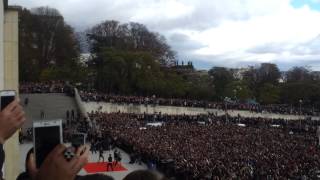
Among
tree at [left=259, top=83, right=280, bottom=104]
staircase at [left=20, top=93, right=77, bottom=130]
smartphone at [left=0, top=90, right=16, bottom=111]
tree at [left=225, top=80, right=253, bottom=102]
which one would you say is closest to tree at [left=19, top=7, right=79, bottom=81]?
staircase at [left=20, top=93, right=77, bottom=130]

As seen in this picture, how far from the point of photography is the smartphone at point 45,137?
3.60 meters

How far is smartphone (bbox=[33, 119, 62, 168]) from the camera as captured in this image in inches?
142

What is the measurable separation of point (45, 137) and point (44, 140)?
0.03 metres

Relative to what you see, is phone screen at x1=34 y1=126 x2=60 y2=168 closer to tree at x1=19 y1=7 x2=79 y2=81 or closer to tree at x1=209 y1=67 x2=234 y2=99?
tree at x1=19 y1=7 x2=79 y2=81

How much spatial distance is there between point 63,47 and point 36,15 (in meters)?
6.26

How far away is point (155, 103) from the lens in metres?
68.1

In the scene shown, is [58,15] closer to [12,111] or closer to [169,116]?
[169,116]

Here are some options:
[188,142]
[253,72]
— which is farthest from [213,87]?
[188,142]

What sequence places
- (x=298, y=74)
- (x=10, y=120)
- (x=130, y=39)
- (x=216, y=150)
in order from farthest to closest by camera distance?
(x=298, y=74) → (x=130, y=39) → (x=216, y=150) → (x=10, y=120)

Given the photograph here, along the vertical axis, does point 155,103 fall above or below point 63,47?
below

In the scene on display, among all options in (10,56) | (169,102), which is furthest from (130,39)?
(10,56)

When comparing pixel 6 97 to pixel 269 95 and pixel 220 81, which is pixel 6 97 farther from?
pixel 220 81

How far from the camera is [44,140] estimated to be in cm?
367

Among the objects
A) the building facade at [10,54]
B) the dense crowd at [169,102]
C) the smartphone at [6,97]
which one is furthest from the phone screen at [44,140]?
the dense crowd at [169,102]
